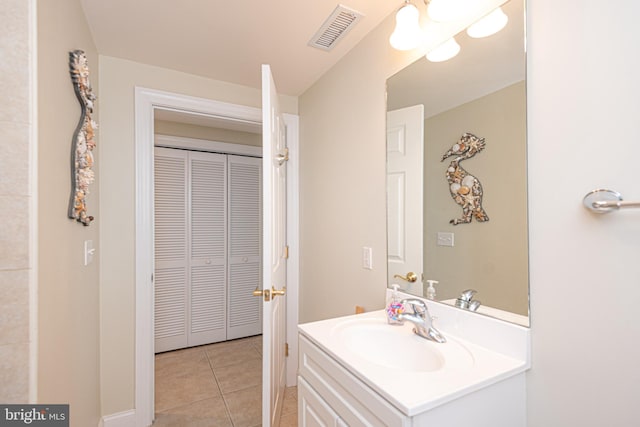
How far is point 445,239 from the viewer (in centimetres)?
121

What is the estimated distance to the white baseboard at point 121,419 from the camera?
1779 millimetres

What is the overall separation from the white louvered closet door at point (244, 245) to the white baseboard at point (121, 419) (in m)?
1.38

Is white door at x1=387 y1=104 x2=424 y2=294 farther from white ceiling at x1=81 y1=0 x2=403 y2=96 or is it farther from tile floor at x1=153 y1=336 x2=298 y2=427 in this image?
tile floor at x1=153 y1=336 x2=298 y2=427

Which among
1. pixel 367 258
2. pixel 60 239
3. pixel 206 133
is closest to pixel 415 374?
pixel 367 258

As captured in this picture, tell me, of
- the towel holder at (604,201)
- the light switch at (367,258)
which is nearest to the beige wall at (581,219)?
the towel holder at (604,201)

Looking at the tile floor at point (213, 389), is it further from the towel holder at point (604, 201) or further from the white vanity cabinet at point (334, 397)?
the towel holder at point (604, 201)

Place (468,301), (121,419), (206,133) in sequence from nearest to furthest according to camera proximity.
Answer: (468,301)
(121,419)
(206,133)

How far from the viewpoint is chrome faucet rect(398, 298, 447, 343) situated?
1084 millimetres

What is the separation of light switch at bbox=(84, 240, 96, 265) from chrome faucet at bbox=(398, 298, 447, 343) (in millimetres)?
1532

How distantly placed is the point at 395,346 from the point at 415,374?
0.34 meters

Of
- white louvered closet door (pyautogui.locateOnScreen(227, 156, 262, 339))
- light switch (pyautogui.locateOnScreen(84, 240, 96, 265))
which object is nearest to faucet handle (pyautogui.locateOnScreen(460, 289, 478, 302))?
light switch (pyautogui.locateOnScreen(84, 240, 96, 265))

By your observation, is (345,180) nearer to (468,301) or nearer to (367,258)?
(367,258)

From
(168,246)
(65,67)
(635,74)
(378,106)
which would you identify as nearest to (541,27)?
(635,74)

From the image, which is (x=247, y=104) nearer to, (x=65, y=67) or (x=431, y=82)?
(x=65, y=67)
